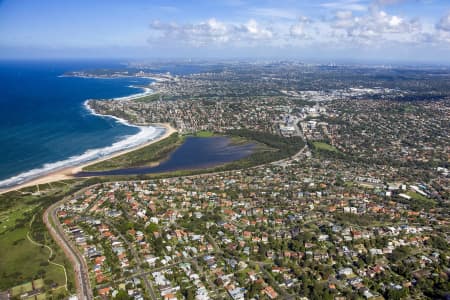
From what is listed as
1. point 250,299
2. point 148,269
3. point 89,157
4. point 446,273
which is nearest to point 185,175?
point 89,157

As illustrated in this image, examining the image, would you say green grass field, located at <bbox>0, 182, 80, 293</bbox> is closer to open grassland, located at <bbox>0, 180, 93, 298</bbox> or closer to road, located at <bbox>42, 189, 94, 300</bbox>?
open grassland, located at <bbox>0, 180, 93, 298</bbox>

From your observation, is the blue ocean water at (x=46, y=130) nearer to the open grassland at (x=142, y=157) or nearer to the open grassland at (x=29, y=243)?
the open grassland at (x=142, y=157)

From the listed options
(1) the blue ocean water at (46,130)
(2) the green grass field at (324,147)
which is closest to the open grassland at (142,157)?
(1) the blue ocean water at (46,130)

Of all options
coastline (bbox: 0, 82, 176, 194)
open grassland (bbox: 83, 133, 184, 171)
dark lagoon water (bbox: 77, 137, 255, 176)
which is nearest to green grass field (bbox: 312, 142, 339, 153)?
dark lagoon water (bbox: 77, 137, 255, 176)

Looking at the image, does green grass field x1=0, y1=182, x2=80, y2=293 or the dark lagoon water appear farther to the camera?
the dark lagoon water

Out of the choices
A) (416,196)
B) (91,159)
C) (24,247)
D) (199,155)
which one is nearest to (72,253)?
(24,247)

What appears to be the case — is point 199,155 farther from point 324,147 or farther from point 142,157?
point 324,147

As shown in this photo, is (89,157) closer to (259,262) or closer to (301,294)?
(259,262)
